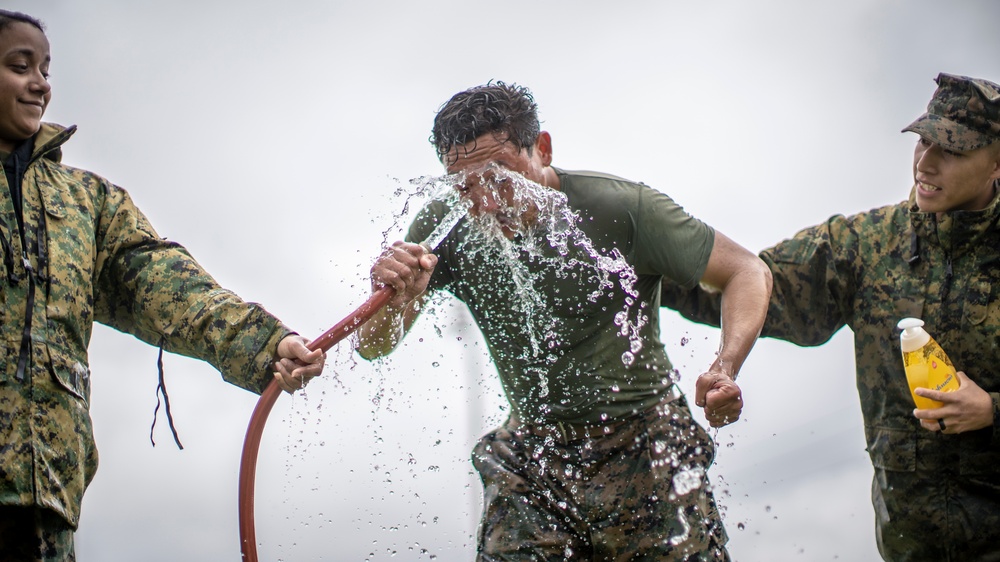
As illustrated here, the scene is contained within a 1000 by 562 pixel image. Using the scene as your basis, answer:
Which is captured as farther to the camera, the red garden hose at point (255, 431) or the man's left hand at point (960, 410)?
the man's left hand at point (960, 410)

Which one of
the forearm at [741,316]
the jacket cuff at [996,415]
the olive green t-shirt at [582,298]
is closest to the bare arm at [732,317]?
the forearm at [741,316]

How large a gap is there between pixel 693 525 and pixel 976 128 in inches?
81.5

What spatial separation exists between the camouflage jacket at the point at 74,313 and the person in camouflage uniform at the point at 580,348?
2.27ft

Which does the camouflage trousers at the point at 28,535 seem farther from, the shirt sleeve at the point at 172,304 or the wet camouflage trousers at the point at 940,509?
the wet camouflage trousers at the point at 940,509

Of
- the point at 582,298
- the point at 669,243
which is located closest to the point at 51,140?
the point at 582,298

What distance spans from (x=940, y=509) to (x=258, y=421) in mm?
2870

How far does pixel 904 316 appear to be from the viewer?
506 centimetres

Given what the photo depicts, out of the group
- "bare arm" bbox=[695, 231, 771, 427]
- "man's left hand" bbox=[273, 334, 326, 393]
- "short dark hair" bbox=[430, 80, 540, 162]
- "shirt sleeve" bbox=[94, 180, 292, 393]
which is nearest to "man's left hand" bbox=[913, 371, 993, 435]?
"bare arm" bbox=[695, 231, 771, 427]

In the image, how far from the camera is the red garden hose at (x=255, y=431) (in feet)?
13.2

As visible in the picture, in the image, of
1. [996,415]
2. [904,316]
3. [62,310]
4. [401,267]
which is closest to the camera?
[62,310]

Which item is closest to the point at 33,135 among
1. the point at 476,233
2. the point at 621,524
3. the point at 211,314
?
the point at 211,314

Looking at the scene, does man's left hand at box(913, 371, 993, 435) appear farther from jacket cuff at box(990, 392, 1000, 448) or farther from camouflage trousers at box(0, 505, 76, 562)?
camouflage trousers at box(0, 505, 76, 562)

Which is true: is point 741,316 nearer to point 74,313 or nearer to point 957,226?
point 957,226

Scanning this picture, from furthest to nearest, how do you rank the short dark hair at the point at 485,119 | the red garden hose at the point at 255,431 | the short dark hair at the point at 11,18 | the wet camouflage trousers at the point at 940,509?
the short dark hair at the point at 485,119, the wet camouflage trousers at the point at 940,509, the short dark hair at the point at 11,18, the red garden hose at the point at 255,431
